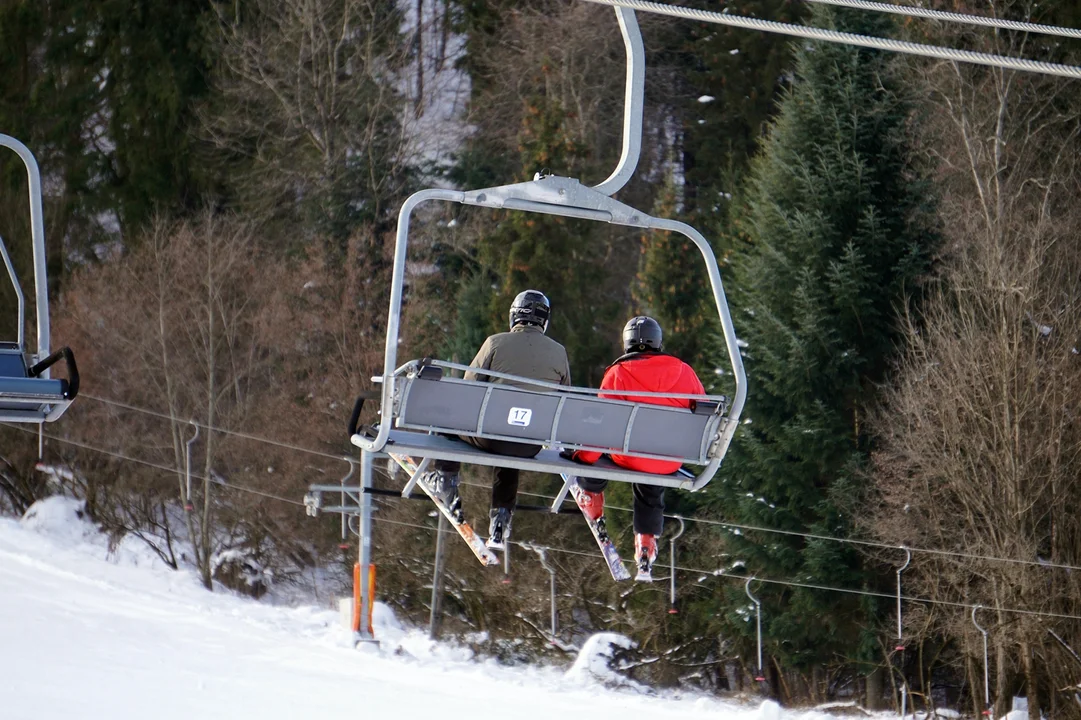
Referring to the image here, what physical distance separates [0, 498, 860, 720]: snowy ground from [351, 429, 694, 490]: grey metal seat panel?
45.2 ft

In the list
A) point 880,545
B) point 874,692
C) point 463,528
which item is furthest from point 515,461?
point 874,692

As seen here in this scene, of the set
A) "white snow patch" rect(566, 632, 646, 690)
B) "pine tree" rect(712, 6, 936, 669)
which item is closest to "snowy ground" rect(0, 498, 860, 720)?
"white snow patch" rect(566, 632, 646, 690)

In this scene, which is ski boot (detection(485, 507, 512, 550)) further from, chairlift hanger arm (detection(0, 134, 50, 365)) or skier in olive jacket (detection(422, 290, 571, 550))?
chairlift hanger arm (detection(0, 134, 50, 365))

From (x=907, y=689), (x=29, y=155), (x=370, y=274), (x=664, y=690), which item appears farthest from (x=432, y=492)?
(x=370, y=274)

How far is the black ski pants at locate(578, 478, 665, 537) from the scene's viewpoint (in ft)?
28.2

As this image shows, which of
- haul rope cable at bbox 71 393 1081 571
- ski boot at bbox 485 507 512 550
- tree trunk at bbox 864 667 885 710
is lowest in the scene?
tree trunk at bbox 864 667 885 710

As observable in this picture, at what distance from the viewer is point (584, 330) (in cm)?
2761

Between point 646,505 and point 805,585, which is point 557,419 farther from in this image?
point 805,585

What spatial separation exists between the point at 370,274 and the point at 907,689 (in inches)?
525

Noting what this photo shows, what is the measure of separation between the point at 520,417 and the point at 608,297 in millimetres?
22937

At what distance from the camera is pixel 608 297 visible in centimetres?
3003

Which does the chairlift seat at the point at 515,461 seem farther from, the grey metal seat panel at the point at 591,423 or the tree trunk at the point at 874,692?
the tree trunk at the point at 874,692

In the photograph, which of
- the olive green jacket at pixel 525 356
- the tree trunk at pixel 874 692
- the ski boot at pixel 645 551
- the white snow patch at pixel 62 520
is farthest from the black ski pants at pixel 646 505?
the white snow patch at pixel 62 520

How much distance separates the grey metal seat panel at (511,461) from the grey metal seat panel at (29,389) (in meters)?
1.73
